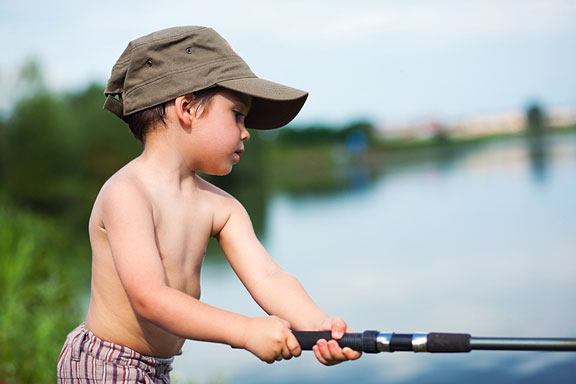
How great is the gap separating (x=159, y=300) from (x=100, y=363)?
320 mm

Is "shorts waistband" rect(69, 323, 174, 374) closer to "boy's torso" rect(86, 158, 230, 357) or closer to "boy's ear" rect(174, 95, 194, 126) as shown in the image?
"boy's torso" rect(86, 158, 230, 357)

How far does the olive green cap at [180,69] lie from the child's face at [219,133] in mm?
56

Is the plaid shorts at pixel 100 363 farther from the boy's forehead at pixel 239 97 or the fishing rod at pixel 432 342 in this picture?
the boy's forehead at pixel 239 97

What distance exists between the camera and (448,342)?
130 cm

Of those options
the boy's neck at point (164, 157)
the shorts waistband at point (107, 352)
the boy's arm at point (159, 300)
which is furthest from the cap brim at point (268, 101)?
the shorts waistband at point (107, 352)

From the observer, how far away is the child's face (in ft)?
5.49

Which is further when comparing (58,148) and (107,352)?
(58,148)

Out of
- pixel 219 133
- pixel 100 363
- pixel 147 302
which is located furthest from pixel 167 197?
pixel 100 363

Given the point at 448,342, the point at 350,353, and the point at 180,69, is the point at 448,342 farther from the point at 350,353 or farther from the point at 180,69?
the point at 180,69

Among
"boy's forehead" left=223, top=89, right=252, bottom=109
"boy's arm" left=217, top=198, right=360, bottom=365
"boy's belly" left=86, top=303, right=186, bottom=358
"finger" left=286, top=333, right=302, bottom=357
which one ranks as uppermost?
"boy's forehead" left=223, top=89, right=252, bottom=109

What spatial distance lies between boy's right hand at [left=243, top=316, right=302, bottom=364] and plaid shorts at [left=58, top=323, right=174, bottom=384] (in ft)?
1.27

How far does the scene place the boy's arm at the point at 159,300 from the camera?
143 centimetres

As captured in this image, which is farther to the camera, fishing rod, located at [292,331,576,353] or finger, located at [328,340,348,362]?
finger, located at [328,340,348,362]

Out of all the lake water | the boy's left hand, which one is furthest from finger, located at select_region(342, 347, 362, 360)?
the lake water
